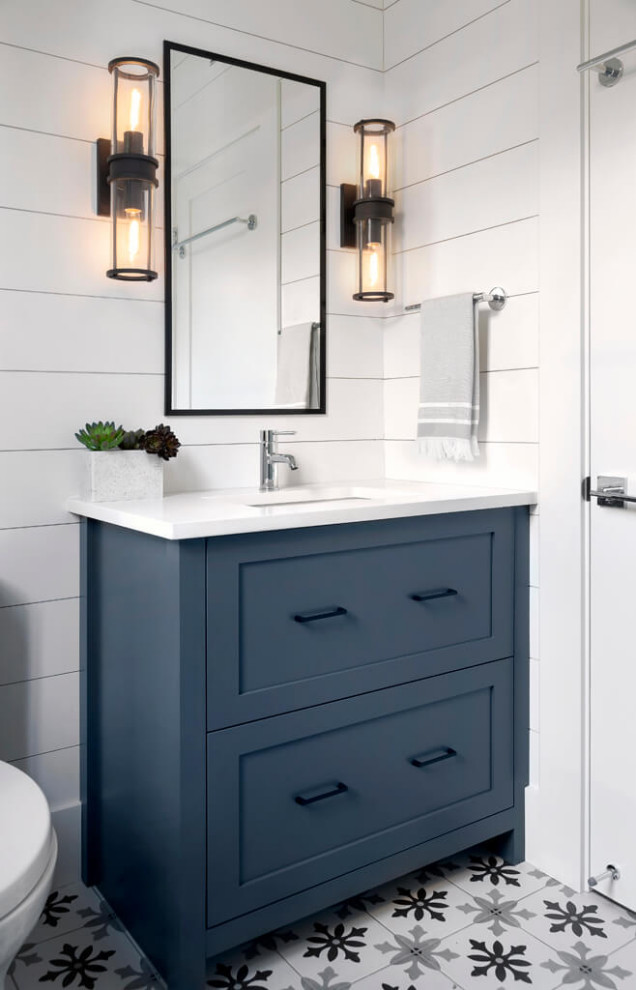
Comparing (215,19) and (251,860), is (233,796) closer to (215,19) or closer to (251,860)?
(251,860)

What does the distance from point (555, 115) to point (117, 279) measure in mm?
1032

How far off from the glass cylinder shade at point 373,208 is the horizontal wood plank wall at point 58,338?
39 centimetres

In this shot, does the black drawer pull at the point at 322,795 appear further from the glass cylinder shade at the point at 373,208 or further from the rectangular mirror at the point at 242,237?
the glass cylinder shade at the point at 373,208

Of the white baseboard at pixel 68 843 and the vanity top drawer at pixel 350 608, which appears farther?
the white baseboard at pixel 68 843

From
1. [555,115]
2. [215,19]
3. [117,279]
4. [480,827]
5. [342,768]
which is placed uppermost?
[215,19]

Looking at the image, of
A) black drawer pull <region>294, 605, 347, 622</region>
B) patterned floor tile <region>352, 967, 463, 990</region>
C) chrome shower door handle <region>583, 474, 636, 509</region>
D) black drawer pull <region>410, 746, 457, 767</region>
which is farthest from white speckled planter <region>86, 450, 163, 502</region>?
patterned floor tile <region>352, 967, 463, 990</region>

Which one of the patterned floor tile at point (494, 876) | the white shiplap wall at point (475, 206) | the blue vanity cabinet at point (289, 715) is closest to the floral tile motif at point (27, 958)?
the blue vanity cabinet at point (289, 715)

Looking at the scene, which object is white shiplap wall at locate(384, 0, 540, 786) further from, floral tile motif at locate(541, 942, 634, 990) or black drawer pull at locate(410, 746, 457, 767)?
floral tile motif at locate(541, 942, 634, 990)

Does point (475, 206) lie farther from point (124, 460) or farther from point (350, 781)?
point (350, 781)

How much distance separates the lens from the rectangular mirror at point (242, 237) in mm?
1916

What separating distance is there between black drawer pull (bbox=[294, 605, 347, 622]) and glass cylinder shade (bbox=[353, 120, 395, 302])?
959 mm

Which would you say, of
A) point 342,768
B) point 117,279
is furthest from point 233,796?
point 117,279

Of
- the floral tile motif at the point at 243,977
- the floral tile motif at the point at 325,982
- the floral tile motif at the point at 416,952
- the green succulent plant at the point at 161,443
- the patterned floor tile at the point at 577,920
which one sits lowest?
the floral tile motif at the point at 243,977

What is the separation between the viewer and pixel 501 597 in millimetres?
1879
